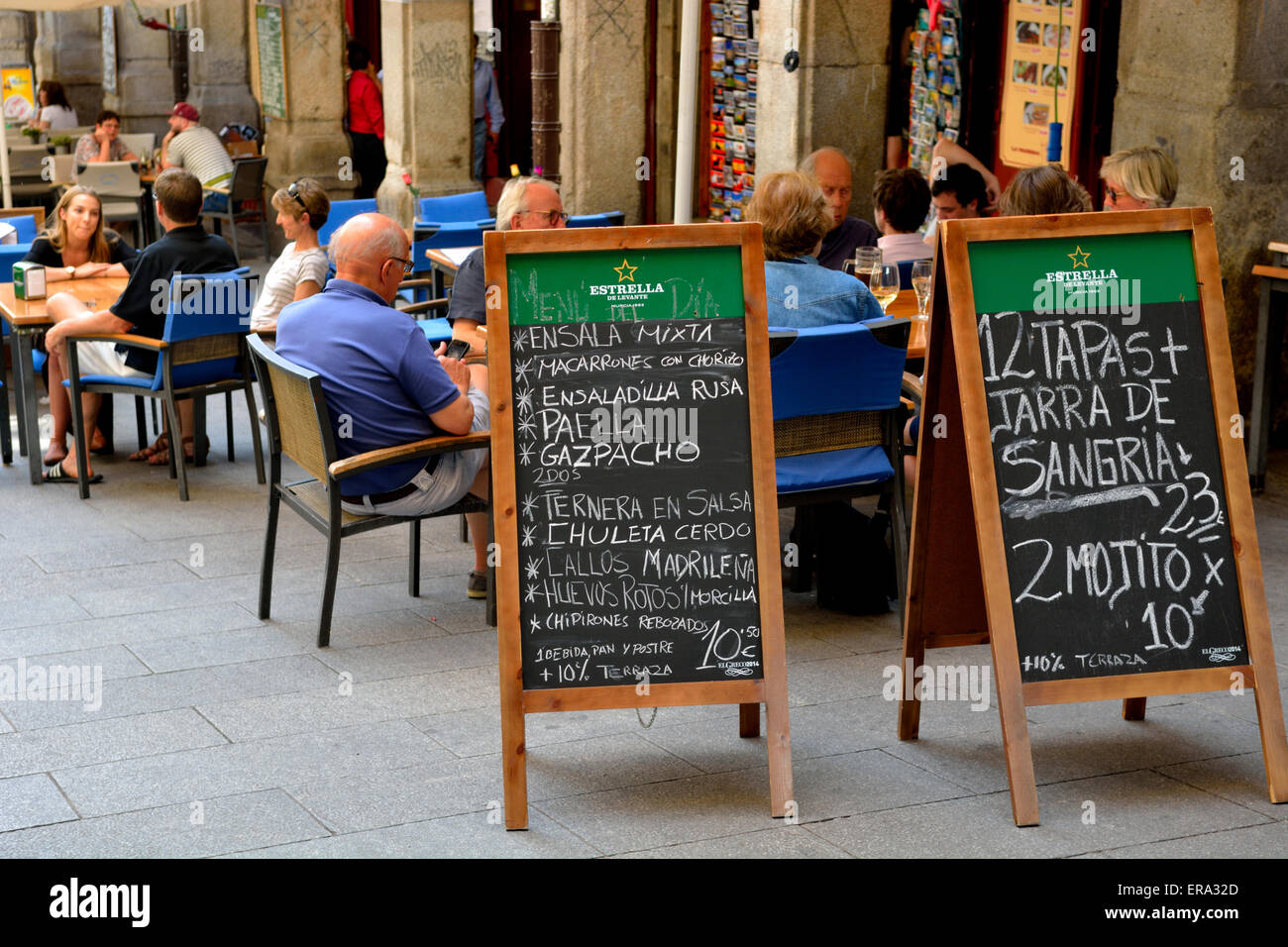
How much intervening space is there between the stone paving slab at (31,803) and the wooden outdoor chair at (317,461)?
122cm

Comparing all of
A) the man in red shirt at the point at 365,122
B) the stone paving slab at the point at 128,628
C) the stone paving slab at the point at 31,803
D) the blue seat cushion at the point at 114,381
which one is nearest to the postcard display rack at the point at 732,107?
the man in red shirt at the point at 365,122

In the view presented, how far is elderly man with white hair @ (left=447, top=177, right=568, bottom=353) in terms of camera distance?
240 inches

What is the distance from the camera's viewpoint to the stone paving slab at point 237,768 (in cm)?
395

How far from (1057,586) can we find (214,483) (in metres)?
4.37

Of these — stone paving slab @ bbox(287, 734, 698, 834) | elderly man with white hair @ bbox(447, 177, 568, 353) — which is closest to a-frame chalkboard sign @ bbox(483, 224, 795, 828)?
stone paving slab @ bbox(287, 734, 698, 834)

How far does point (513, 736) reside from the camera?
3.79 metres

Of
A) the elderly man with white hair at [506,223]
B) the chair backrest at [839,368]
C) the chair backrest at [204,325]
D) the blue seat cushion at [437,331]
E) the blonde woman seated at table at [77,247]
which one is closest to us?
the chair backrest at [839,368]

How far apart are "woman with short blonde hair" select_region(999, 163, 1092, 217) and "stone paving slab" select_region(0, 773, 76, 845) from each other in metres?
3.54

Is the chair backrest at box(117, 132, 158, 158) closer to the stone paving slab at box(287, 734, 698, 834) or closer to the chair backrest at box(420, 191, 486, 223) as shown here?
the chair backrest at box(420, 191, 486, 223)

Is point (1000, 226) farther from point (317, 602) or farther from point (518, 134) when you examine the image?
point (518, 134)

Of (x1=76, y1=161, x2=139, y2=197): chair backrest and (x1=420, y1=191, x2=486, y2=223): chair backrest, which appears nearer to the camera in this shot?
(x1=420, y1=191, x2=486, y2=223): chair backrest

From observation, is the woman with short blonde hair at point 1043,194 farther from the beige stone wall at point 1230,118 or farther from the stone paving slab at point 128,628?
the stone paving slab at point 128,628

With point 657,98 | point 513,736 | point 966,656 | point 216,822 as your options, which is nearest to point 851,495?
point 966,656

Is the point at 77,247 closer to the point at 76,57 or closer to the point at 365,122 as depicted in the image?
the point at 365,122
